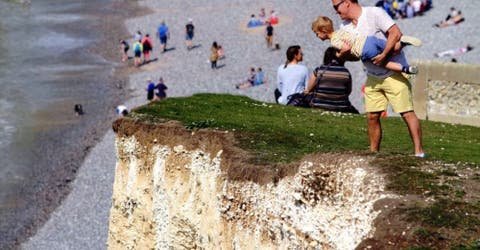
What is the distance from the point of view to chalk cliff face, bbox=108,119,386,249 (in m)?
11.2

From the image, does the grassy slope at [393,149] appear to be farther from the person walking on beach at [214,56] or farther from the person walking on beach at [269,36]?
the person walking on beach at [269,36]

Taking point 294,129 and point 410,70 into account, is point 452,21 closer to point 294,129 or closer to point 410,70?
point 294,129

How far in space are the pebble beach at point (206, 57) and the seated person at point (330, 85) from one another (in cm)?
1477

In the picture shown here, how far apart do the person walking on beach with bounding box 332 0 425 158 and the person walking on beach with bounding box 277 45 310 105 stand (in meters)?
5.79

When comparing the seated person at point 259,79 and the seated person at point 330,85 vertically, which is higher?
the seated person at point 330,85

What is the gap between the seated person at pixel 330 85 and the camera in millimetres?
17594

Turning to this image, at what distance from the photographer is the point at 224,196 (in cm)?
1445

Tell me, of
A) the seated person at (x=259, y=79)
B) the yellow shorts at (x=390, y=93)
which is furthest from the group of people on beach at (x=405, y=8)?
the yellow shorts at (x=390, y=93)

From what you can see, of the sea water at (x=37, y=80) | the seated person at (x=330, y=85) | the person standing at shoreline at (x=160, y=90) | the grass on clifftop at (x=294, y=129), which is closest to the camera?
the grass on clifftop at (x=294, y=129)

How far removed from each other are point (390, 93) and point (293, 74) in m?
6.14

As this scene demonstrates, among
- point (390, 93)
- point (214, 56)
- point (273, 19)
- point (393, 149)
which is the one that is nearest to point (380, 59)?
point (390, 93)

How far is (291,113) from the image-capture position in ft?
59.6

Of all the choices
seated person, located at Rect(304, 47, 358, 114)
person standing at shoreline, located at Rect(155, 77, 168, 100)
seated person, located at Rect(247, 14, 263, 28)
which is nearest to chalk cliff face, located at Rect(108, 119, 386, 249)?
seated person, located at Rect(304, 47, 358, 114)

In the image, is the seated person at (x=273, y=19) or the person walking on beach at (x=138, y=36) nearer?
the person walking on beach at (x=138, y=36)
